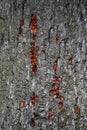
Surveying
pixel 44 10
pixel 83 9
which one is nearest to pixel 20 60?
pixel 44 10

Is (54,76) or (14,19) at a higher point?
(14,19)

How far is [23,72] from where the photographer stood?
215cm

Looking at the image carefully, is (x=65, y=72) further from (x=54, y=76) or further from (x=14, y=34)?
(x=14, y=34)

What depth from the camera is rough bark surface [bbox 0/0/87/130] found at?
2.13 m

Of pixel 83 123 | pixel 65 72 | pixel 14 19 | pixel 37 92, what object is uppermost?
pixel 14 19

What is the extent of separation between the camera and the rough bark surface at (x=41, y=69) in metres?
2.13

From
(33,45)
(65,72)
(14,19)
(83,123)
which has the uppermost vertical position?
(14,19)

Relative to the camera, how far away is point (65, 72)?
7.03 feet

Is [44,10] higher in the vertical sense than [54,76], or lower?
higher

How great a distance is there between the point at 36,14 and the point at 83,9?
342 mm

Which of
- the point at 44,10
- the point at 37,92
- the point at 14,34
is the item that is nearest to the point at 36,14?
the point at 44,10

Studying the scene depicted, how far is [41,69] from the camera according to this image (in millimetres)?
2148

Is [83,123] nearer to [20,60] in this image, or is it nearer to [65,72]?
[65,72]

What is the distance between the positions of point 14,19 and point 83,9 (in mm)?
506
